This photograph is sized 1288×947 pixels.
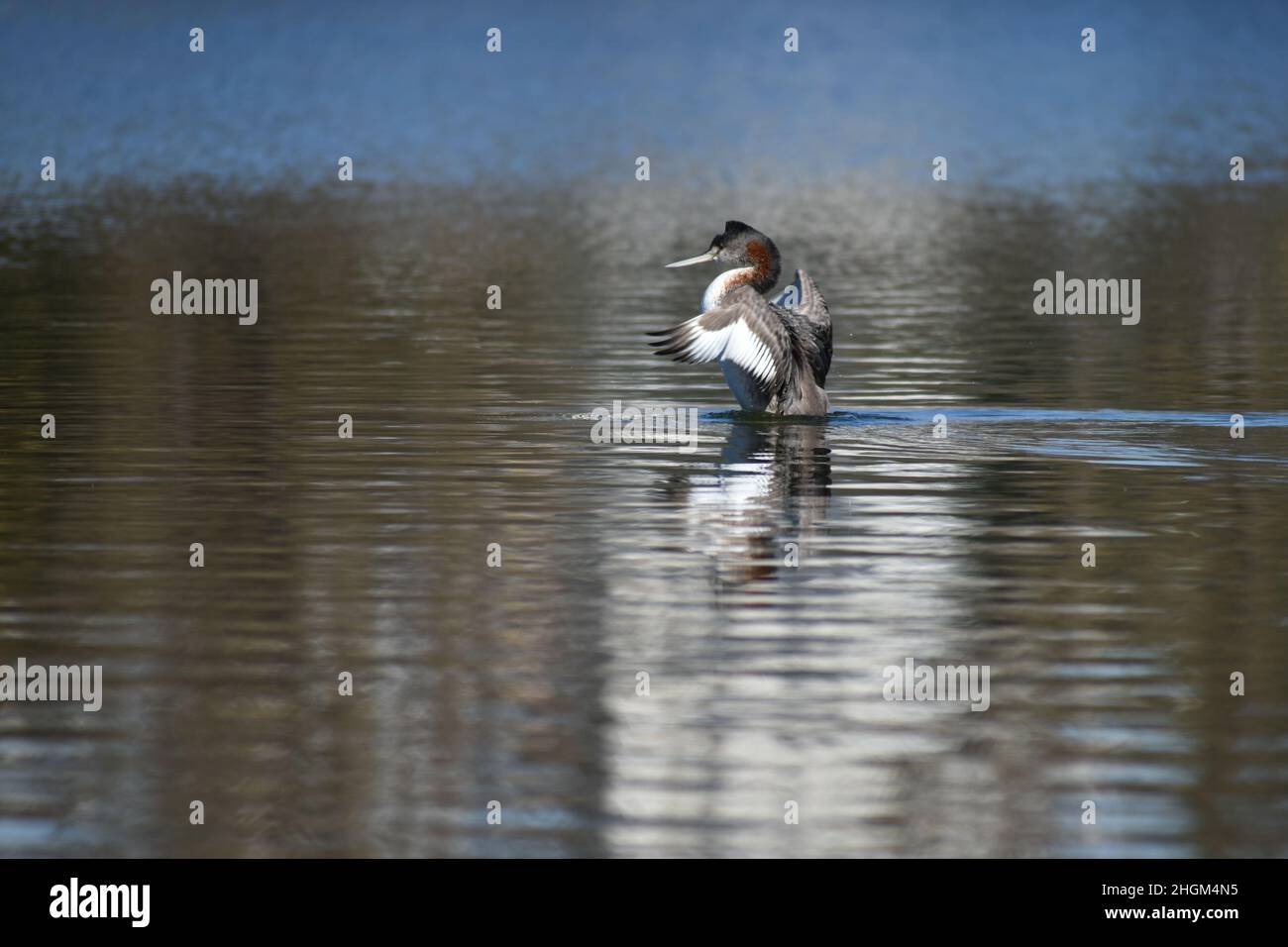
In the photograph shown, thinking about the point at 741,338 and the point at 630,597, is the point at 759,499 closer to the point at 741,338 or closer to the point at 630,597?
the point at 741,338

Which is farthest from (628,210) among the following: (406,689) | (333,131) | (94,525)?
(333,131)

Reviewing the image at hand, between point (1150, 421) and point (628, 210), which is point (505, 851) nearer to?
point (1150, 421)

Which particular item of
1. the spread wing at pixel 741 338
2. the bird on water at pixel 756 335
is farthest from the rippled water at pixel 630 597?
the spread wing at pixel 741 338

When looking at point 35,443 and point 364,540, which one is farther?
point 35,443

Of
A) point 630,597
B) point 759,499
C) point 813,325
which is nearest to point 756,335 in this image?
point 813,325

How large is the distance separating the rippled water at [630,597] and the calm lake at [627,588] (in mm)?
39

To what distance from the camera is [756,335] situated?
20.9 m

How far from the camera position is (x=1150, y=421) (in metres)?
22.0

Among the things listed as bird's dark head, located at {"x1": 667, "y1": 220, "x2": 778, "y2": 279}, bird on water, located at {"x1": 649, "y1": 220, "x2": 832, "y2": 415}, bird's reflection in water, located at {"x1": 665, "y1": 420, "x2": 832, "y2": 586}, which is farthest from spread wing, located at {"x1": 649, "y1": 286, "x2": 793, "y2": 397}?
bird's dark head, located at {"x1": 667, "y1": 220, "x2": 778, "y2": 279}

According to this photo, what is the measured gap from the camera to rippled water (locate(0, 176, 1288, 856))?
10492 millimetres

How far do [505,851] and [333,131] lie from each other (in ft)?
401

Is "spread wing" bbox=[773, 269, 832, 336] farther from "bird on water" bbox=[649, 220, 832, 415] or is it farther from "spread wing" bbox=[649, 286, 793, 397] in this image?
"spread wing" bbox=[649, 286, 793, 397]
